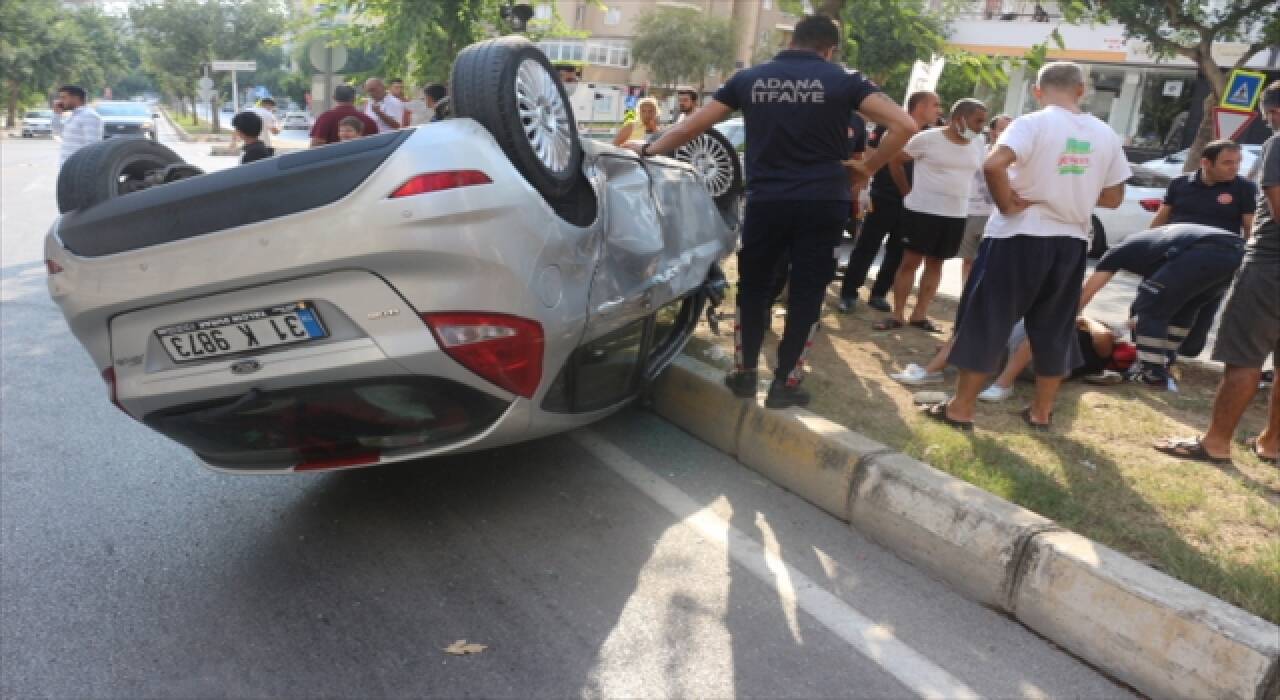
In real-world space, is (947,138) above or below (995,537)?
above

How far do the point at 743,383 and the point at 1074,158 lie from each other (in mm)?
1737

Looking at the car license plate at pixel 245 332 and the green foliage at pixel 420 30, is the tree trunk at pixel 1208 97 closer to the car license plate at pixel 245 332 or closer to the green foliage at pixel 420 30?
the green foliage at pixel 420 30

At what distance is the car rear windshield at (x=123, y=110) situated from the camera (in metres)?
27.5

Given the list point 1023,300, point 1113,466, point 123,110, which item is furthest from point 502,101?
point 123,110

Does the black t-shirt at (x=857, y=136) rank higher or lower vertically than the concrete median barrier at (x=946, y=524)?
higher

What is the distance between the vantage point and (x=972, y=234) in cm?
699

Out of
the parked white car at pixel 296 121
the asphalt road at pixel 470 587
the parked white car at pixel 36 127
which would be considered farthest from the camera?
the parked white car at pixel 296 121

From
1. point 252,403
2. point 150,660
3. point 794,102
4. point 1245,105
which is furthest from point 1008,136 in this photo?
point 1245,105

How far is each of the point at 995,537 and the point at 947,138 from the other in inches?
153

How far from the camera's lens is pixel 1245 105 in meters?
8.73

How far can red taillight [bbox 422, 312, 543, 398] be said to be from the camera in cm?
280

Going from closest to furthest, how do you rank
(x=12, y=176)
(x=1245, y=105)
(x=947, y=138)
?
(x=947, y=138) < (x=1245, y=105) < (x=12, y=176)

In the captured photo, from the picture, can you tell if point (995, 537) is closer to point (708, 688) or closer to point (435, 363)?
point (708, 688)

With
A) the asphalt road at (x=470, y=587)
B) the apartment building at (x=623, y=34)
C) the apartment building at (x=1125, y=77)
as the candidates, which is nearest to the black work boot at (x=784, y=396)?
the asphalt road at (x=470, y=587)
